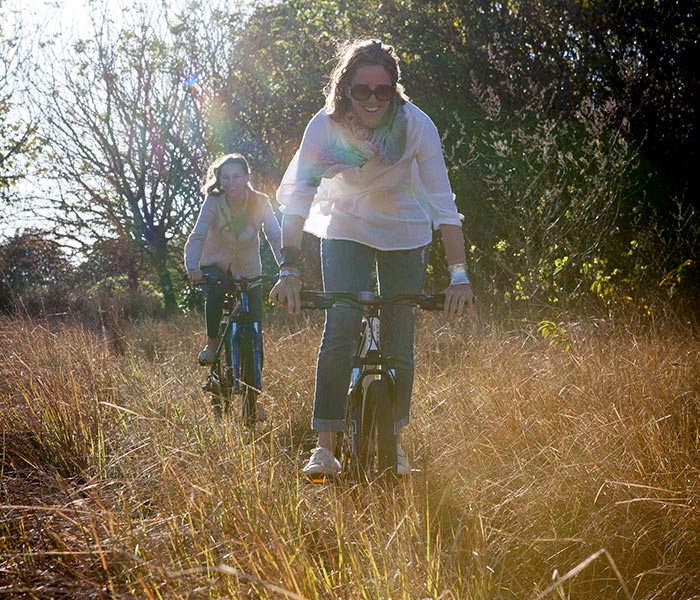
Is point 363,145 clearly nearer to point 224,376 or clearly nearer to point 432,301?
point 432,301

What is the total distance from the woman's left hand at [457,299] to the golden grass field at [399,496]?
65 centimetres

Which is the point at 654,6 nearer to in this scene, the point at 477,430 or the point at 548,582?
the point at 477,430

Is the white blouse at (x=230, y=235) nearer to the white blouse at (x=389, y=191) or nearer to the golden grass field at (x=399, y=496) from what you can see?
the golden grass field at (x=399, y=496)

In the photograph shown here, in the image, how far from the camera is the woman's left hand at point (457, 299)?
301 cm

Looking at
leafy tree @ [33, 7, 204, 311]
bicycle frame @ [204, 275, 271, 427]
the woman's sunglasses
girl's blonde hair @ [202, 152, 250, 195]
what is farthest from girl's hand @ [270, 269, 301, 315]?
leafy tree @ [33, 7, 204, 311]

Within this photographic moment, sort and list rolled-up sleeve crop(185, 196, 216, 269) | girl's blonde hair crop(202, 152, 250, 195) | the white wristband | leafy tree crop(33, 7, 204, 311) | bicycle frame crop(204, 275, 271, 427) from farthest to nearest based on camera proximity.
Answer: leafy tree crop(33, 7, 204, 311) < girl's blonde hair crop(202, 152, 250, 195) < rolled-up sleeve crop(185, 196, 216, 269) < bicycle frame crop(204, 275, 271, 427) < the white wristband

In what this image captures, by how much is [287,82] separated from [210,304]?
7742 millimetres

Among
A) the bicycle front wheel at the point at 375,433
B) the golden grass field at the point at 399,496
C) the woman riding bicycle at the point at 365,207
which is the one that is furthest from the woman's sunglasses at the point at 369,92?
the golden grass field at the point at 399,496

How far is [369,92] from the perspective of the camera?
3250 mm

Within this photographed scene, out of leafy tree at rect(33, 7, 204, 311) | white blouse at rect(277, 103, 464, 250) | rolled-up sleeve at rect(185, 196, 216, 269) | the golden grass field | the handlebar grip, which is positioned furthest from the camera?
leafy tree at rect(33, 7, 204, 311)

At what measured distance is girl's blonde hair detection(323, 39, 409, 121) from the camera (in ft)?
10.6

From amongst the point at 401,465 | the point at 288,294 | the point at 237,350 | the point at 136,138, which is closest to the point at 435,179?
the point at 288,294

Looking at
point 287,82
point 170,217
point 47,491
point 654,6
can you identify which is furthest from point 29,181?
point 47,491

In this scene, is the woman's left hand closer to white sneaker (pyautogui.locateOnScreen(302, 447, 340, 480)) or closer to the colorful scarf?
the colorful scarf
